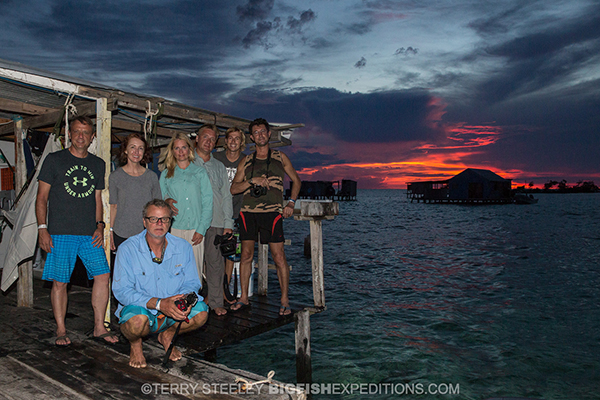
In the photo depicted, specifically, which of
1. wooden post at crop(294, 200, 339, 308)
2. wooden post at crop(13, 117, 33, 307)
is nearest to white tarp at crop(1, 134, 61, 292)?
wooden post at crop(13, 117, 33, 307)

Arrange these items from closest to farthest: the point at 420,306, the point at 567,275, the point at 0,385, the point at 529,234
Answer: the point at 0,385
the point at 420,306
the point at 567,275
the point at 529,234

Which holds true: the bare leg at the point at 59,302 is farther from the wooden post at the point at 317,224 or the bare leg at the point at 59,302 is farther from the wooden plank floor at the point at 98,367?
the wooden post at the point at 317,224

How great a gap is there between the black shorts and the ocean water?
3575mm

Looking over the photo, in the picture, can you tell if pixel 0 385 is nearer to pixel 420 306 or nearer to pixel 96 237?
pixel 96 237

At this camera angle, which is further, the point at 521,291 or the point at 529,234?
the point at 529,234

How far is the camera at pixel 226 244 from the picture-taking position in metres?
5.25

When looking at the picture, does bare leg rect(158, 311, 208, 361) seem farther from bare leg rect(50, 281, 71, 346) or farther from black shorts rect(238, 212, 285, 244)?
black shorts rect(238, 212, 285, 244)

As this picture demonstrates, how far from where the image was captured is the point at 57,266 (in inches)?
167

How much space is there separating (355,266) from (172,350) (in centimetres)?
1751

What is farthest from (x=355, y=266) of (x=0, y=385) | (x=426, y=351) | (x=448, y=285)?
(x=0, y=385)

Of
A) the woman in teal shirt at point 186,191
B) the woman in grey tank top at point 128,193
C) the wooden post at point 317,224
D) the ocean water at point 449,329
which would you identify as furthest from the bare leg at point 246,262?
the ocean water at point 449,329

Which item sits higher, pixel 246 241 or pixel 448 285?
pixel 246 241

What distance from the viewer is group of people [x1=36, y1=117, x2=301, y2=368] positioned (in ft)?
11.9

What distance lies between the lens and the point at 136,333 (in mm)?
3502
